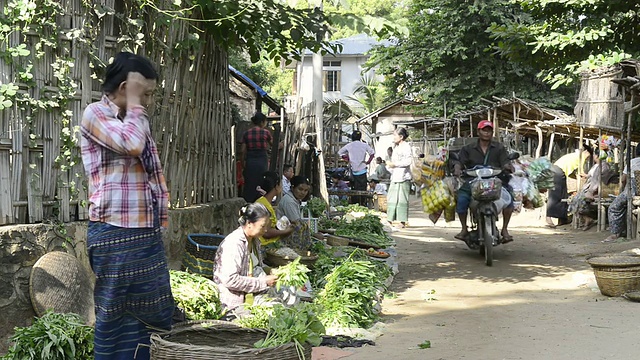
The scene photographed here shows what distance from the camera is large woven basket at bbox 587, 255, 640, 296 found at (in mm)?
8844

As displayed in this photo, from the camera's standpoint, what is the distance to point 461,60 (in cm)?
3319

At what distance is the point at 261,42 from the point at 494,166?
4220mm

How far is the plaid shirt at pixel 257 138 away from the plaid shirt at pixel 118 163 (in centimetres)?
865

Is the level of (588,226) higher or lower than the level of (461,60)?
lower

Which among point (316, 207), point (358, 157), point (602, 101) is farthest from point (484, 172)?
point (358, 157)

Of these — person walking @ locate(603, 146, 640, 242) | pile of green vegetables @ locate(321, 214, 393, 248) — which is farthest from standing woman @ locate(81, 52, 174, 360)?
person walking @ locate(603, 146, 640, 242)

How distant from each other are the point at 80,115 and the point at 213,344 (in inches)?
114

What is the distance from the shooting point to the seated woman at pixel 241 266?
22.0 ft

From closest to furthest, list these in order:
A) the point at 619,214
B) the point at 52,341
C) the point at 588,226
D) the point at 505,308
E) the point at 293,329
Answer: the point at 293,329
the point at 52,341
the point at 505,308
the point at 619,214
the point at 588,226

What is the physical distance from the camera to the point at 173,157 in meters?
8.68

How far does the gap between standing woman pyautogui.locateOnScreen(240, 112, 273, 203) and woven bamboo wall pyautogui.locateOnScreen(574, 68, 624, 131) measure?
6896 millimetres

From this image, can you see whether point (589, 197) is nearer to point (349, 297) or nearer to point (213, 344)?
point (349, 297)

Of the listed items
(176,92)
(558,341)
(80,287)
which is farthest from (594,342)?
(176,92)

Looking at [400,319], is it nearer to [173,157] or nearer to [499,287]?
[499,287]
